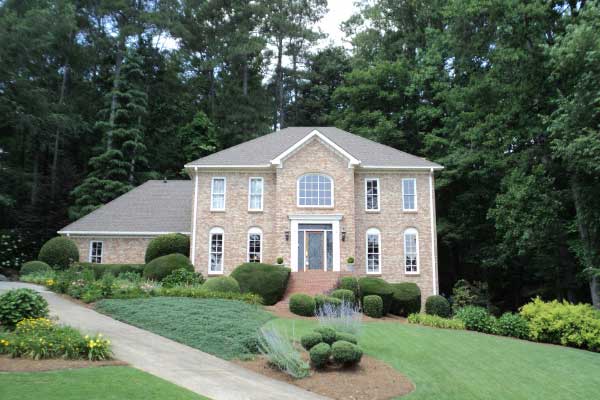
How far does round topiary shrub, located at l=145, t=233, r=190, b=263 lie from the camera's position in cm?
2680

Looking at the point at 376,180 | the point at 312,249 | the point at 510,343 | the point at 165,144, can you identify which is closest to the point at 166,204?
the point at 312,249

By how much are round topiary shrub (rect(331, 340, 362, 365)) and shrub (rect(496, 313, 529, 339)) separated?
8.32 meters

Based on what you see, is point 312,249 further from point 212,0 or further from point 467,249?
point 212,0

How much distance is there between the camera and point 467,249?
35031mm

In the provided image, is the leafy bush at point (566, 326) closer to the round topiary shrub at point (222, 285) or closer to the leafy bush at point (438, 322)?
the leafy bush at point (438, 322)

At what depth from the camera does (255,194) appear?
27.1 metres

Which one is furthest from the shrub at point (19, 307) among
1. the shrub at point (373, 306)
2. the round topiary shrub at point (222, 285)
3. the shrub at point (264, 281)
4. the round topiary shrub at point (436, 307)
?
the round topiary shrub at point (436, 307)

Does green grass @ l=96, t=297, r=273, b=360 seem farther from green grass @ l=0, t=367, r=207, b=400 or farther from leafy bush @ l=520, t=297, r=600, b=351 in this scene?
leafy bush @ l=520, t=297, r=600, b=351

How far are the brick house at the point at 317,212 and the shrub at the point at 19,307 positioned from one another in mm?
12972

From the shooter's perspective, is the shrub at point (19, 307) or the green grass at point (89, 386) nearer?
the green grass at point (89, 386)

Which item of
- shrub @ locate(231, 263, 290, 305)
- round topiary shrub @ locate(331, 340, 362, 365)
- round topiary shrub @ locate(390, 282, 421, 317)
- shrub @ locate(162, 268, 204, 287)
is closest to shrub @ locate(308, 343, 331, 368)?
round topiary shrub @ locate(331, 340, 362, 365)

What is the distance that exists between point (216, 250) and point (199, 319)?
12058 millimetres

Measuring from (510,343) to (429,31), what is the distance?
20.9 metres

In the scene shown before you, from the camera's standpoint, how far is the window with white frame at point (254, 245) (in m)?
26.6
